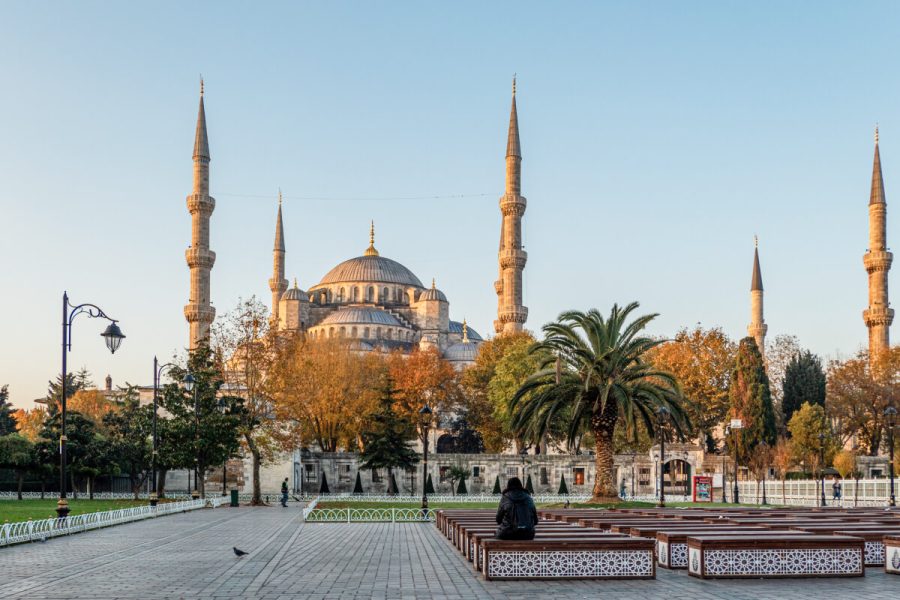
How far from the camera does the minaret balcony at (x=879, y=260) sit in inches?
2594

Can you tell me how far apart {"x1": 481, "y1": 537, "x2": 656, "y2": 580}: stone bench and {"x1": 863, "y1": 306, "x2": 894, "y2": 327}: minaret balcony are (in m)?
59.6

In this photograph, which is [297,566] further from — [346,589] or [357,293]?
[357,293]

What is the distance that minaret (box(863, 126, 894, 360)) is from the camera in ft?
215

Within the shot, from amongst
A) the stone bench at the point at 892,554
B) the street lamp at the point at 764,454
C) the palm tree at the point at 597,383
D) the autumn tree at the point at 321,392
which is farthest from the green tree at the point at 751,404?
the stone bench at the point at 892,554

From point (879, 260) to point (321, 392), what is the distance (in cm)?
3873

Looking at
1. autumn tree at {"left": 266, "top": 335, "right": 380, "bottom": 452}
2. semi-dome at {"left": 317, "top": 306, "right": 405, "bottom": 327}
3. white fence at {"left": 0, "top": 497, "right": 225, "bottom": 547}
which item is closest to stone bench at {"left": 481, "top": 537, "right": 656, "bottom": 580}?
white fence at {"left": 0, "top": 497, "right": 225, "bottom": 547}

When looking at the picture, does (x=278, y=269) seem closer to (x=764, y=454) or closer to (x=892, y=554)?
(x=764, y=454)

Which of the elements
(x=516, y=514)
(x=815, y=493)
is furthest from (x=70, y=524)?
(x=815, y=493)

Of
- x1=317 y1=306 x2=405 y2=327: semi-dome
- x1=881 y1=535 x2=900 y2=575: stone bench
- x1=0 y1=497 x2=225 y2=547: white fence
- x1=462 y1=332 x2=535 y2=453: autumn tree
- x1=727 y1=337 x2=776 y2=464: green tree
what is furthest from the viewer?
x1=317 y1=306 x2=405 y2=327: semi-dome

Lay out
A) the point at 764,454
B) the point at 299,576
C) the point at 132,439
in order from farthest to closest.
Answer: the point at 764,454 < the point at 132,439 < the point at 299,576

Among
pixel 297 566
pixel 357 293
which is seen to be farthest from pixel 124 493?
pixel 357 293

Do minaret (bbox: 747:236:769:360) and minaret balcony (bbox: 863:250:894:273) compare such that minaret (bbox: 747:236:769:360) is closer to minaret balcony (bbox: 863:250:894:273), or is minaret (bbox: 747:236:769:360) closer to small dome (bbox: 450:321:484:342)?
minaret balcony (bbox: 863:250:894:273)

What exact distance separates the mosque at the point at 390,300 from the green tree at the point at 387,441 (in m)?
19.2

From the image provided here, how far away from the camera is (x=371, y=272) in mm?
102000
